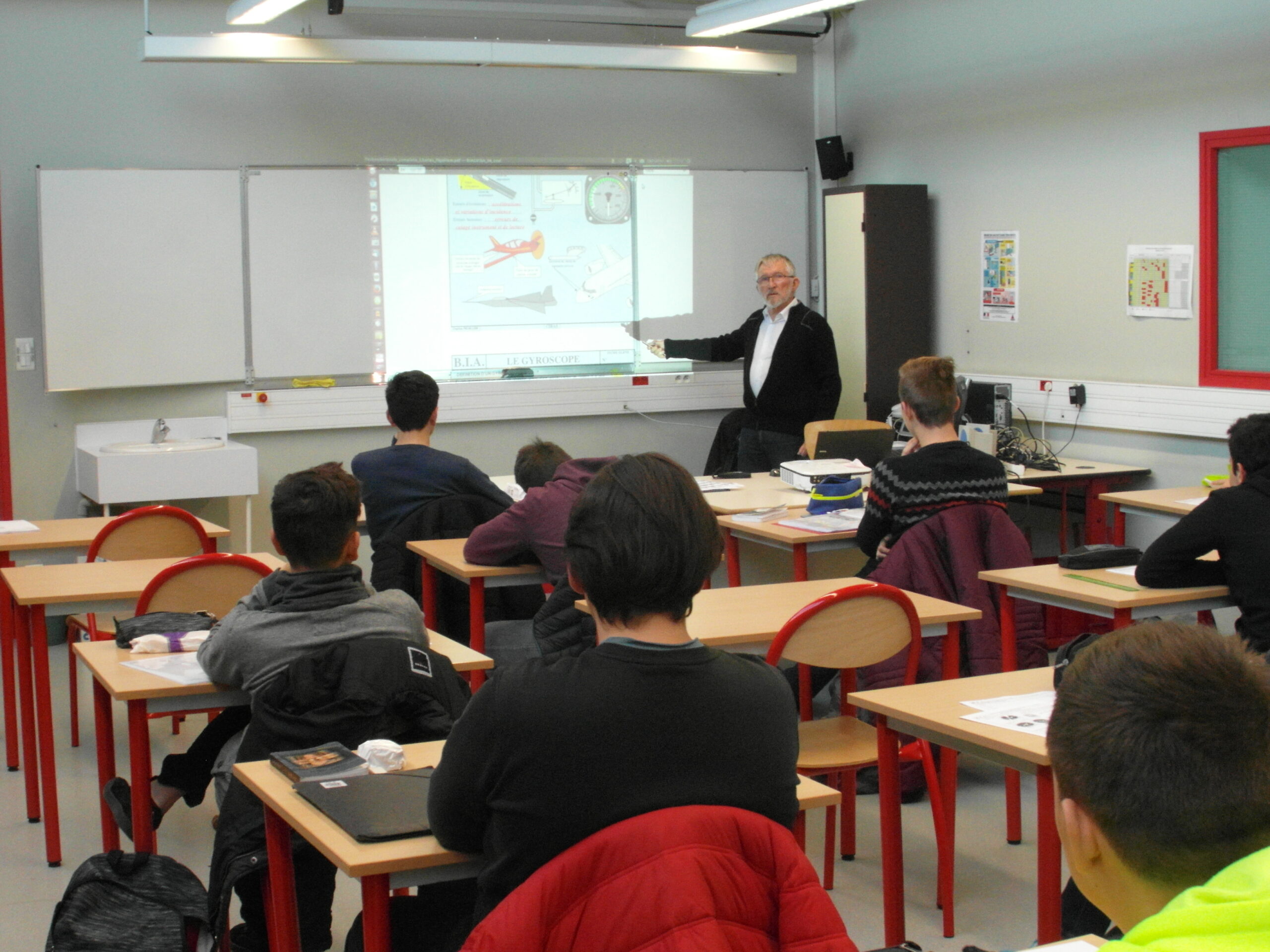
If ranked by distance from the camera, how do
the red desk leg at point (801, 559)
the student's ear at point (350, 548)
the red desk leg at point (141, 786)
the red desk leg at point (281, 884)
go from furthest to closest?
the red desk leg at point (801, 559) < the red desk leg at point (141, 786) < the student's ear at point (350, 548) < the red desk leg at point (281, 884)

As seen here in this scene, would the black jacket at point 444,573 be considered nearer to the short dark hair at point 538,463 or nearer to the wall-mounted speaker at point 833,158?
the short dark hair at point 538,463

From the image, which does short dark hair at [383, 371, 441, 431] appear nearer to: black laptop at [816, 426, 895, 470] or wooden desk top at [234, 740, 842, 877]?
black laptop at [816, 426, 895, 470]

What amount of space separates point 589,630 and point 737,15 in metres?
3.69

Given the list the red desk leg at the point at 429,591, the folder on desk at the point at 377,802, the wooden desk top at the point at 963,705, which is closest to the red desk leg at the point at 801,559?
the red desk leg at the point at 429,591

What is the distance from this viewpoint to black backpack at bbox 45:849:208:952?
8.07 feet

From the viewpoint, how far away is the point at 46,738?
356cm

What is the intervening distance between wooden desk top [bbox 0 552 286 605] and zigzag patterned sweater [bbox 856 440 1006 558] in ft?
5.68

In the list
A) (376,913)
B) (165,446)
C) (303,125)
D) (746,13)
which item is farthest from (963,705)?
(303,125)

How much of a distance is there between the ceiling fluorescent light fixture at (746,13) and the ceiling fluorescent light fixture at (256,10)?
1.82 metres

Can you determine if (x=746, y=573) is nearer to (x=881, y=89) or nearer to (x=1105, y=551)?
(x=1105, y=551)

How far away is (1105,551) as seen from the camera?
3.73 meters

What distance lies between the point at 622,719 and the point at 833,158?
6528mm

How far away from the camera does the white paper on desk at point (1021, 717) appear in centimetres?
231

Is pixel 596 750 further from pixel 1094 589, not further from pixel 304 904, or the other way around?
pixel 1094 589
